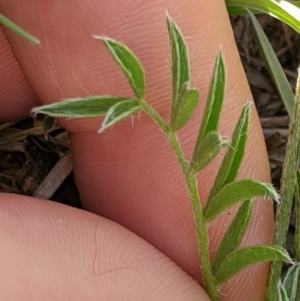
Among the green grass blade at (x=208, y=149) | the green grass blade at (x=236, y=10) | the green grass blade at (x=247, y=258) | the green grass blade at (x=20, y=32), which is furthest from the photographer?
the green grass blade at (x=236, y=10)

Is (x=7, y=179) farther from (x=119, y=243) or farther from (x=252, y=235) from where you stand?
(x=252, y=235)

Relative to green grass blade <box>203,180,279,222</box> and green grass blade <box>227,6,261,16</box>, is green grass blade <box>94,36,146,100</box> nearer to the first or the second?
green grass blade <box>203,180,279,222</box>

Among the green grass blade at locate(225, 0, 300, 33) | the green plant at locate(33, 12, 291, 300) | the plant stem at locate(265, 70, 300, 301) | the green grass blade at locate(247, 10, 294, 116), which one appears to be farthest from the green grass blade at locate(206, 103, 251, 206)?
the green grass blade at locate(247, 10, 294, 116)

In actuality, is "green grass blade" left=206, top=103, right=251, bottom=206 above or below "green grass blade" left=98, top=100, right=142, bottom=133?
below

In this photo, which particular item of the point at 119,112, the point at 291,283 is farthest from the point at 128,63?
the point at 291,283

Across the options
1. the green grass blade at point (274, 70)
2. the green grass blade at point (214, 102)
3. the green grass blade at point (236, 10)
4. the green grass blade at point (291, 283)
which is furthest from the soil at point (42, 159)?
the green grass blade at point (214, 102)

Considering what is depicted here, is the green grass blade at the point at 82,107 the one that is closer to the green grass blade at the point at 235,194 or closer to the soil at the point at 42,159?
the green grass blade at the point at 235,194

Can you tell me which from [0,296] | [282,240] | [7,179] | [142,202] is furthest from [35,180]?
[282,240]
